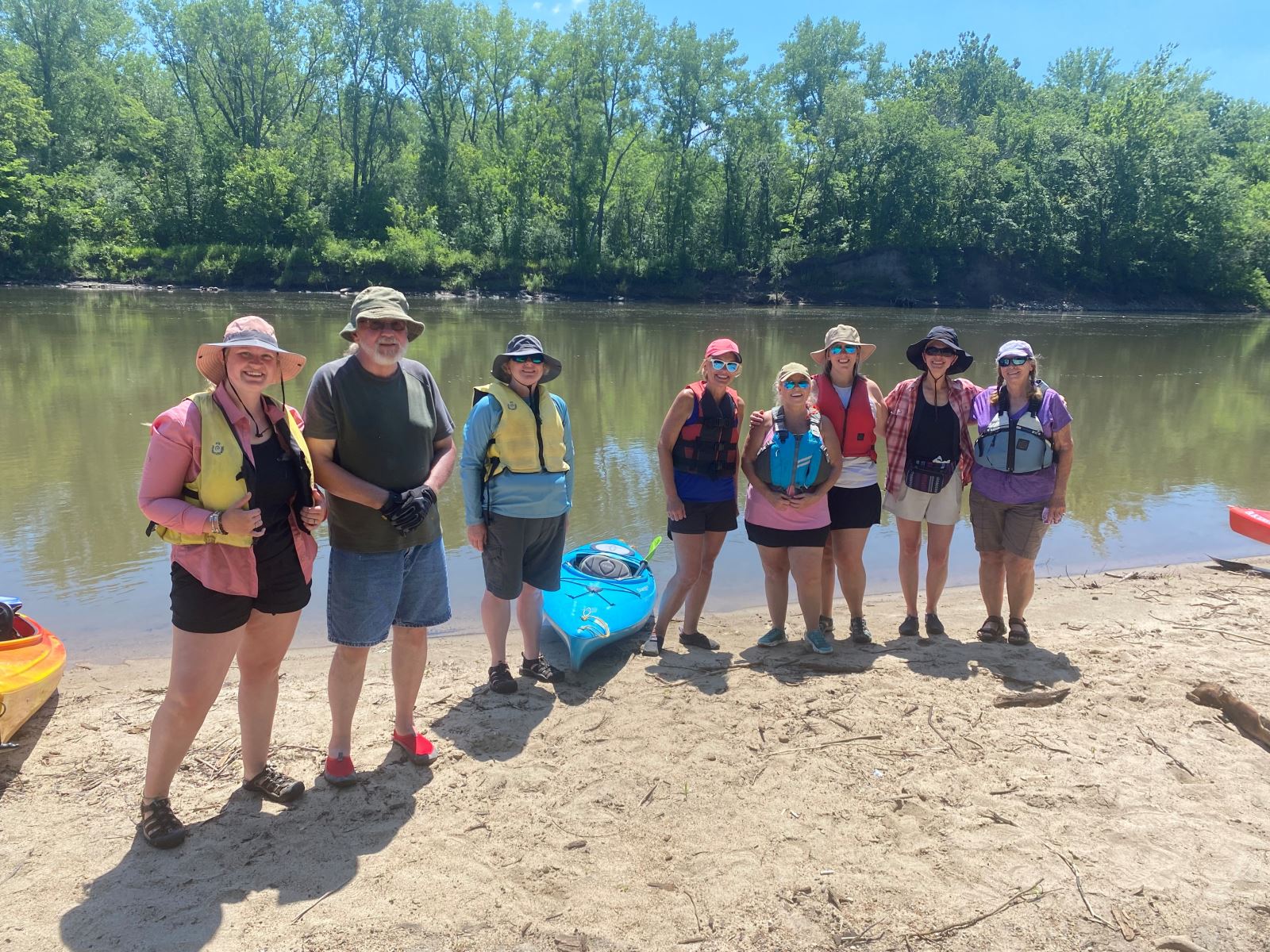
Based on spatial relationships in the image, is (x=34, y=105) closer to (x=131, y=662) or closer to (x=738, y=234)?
(x=738, y=234)

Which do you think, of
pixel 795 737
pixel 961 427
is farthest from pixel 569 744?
pixel 961 427

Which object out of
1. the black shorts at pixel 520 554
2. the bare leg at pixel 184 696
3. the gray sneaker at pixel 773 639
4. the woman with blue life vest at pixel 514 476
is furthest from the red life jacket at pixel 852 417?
the bare leg at pixel 184 696

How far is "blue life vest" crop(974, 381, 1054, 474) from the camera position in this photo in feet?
15.9

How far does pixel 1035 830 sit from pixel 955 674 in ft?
4.84

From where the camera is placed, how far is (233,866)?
2.98 meters

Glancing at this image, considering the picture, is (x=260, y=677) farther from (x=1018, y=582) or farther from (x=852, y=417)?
(x=1018, y=582)

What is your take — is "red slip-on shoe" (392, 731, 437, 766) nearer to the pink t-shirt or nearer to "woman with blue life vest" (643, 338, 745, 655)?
"woman with blue life vest" (643, 338, 745, 655)

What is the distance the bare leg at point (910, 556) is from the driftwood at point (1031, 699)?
1.02m

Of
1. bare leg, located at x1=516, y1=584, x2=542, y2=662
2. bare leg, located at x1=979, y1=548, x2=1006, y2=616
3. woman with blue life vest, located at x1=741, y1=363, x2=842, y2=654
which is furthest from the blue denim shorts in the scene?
bare leg, located at x1=979, y1=548, x2=1006, y2=616

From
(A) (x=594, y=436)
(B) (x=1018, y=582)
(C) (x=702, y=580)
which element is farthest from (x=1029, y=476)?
(A) (x=594, y=436)

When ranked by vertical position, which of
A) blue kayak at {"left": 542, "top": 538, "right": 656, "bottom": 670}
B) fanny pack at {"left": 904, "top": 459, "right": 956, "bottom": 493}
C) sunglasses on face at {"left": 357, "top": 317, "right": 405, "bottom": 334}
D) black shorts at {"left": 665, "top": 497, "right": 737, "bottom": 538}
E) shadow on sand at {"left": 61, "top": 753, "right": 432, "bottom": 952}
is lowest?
shadow on sand at {"left": 61, "top": 753, "right": 432, "bottom": 952}

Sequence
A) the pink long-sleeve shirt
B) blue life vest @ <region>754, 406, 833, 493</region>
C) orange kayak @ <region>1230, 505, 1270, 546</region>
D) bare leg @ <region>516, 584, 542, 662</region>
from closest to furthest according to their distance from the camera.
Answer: the pink long-sleeve shirt < bare leg @ <region>516, 584, 542, 662</region> < blue life vest @ <region>754, 406, 833, 493</region> < orange kayak @ <region>1230, 505, 1270, 546</region>

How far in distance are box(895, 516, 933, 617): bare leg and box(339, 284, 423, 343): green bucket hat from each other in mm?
3149

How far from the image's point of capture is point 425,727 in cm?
407
